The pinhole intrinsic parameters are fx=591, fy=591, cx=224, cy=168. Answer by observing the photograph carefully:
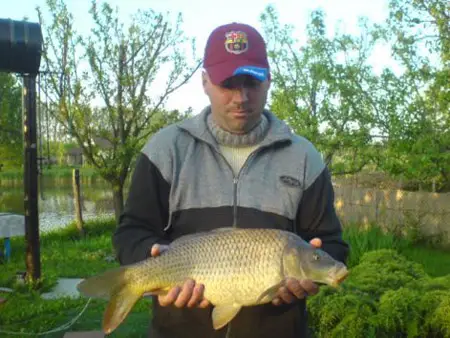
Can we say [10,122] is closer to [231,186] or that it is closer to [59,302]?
[59,302]

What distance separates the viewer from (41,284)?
27.4 feet

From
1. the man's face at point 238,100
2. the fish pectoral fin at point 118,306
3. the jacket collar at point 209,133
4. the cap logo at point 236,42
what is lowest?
the fish pectoral fin at point 118,306

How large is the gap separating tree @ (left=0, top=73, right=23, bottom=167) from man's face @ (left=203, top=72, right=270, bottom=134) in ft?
89.6

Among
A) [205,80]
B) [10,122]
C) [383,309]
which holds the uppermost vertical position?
[10,122]

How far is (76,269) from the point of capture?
10.0 m

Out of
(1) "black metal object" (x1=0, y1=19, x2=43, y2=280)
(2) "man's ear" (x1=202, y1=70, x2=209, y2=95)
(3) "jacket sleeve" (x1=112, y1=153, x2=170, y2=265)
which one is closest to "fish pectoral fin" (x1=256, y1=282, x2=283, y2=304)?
(3) "jacket sleeve" (x1=112, y1=153, x2=170, y2=265)

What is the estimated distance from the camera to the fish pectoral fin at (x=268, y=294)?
2336 mm

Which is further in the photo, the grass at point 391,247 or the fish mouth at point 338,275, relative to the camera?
the grass at point 391,247

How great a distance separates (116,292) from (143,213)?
1.16 ft

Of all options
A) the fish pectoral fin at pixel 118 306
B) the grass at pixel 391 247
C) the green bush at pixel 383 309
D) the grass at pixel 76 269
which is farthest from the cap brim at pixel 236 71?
the grass at pixel 391 247

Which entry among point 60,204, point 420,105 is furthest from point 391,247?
point 60,204

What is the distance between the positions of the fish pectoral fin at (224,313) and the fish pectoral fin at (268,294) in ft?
0.29

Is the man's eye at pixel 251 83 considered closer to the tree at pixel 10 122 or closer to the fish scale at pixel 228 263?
the fish scale at pixel 228 263

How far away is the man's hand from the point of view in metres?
2.37
